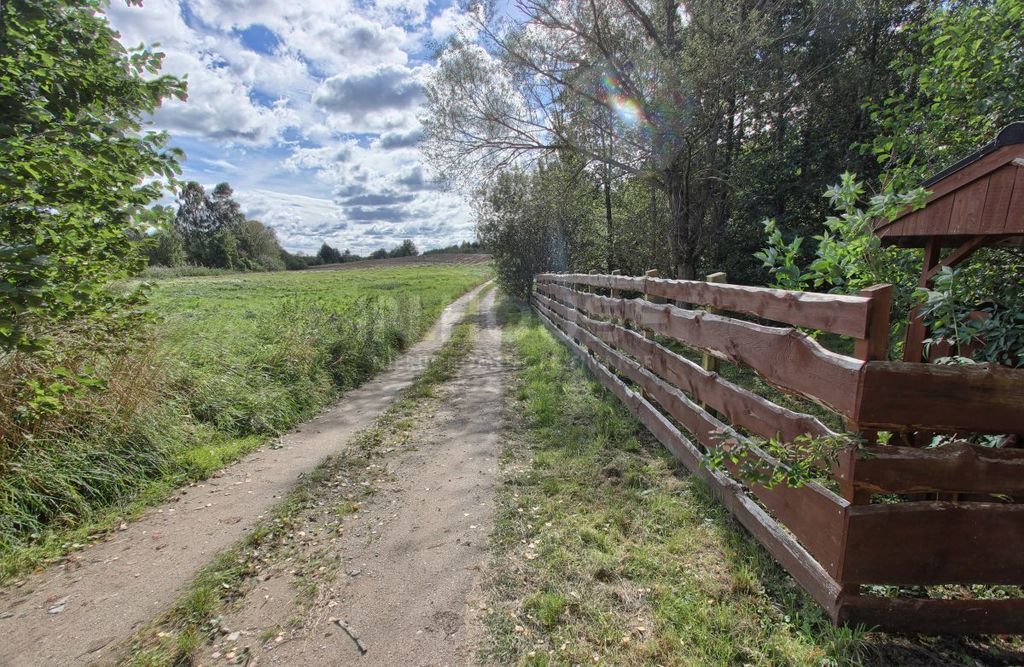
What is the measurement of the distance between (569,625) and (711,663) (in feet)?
2.39

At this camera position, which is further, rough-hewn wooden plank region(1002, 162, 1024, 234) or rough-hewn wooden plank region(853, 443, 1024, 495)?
rough-hewn wooden plank region(1002, 162, 1024, 234)

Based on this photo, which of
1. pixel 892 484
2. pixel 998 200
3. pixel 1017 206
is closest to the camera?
pixel 892 484

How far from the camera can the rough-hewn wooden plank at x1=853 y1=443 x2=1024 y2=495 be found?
2133 millimetres

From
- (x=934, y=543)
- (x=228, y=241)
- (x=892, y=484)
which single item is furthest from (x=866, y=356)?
(x=228, y=241)

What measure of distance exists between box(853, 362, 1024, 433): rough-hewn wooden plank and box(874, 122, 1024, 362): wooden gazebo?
0.89 m

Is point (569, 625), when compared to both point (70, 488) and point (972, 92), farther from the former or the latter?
point (972, 92)

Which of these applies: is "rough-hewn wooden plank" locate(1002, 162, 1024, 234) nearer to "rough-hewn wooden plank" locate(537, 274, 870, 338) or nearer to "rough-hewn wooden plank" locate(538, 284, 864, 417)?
"rough-hewn wooden plank" locate(537, 274, 870, 338)

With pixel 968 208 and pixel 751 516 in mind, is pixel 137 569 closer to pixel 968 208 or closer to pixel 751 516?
pixel 751 516

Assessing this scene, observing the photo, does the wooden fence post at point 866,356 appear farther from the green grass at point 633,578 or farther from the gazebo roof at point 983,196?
the gazebo roof at point 983,196

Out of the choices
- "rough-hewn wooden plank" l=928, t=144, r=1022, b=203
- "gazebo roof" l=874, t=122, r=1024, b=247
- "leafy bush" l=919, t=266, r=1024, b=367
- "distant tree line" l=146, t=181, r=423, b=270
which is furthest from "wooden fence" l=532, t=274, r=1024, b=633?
"distant tree line" l=146, t=181, r=423, b=270

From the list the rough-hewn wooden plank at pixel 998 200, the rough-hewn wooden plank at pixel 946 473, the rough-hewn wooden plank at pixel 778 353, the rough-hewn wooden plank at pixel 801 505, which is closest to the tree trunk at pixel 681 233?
the rough-hewn wooden plank at pixel 778 353

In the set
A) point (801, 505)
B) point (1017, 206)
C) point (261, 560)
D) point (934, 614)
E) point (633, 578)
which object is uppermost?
point (1017, 206)

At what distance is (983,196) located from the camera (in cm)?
255

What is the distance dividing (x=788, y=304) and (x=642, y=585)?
1878 mm
